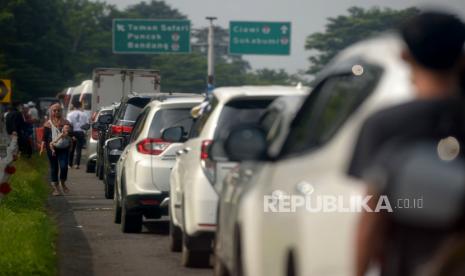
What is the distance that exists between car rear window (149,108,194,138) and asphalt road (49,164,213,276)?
48.8 inches

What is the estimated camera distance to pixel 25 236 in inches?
540

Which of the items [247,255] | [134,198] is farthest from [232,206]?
[134,198]

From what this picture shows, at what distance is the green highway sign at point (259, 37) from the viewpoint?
2318 inches

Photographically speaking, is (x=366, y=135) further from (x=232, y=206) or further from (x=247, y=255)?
(x=232, y=206)

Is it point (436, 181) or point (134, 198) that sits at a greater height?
point (436, 181)

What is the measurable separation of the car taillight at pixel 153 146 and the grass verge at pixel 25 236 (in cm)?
138

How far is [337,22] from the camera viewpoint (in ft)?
270

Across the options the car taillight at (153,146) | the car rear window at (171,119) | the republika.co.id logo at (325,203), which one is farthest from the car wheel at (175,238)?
the republika.co.id logo at (325,203)

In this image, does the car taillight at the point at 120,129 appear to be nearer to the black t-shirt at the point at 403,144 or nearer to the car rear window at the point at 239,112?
the car rear window at the point at 239,112

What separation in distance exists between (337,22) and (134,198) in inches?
2633

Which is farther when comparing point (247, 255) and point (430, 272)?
point (247, 255)

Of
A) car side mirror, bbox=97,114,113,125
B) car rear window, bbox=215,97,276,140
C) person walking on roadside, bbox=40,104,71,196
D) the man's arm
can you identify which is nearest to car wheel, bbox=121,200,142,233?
car rear window, bbox=215,97,276,140

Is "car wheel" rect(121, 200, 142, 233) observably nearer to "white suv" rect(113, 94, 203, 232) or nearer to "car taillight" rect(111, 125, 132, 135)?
"white suv" rect(113, 94, 203, 232)

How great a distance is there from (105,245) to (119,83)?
28560 mm
